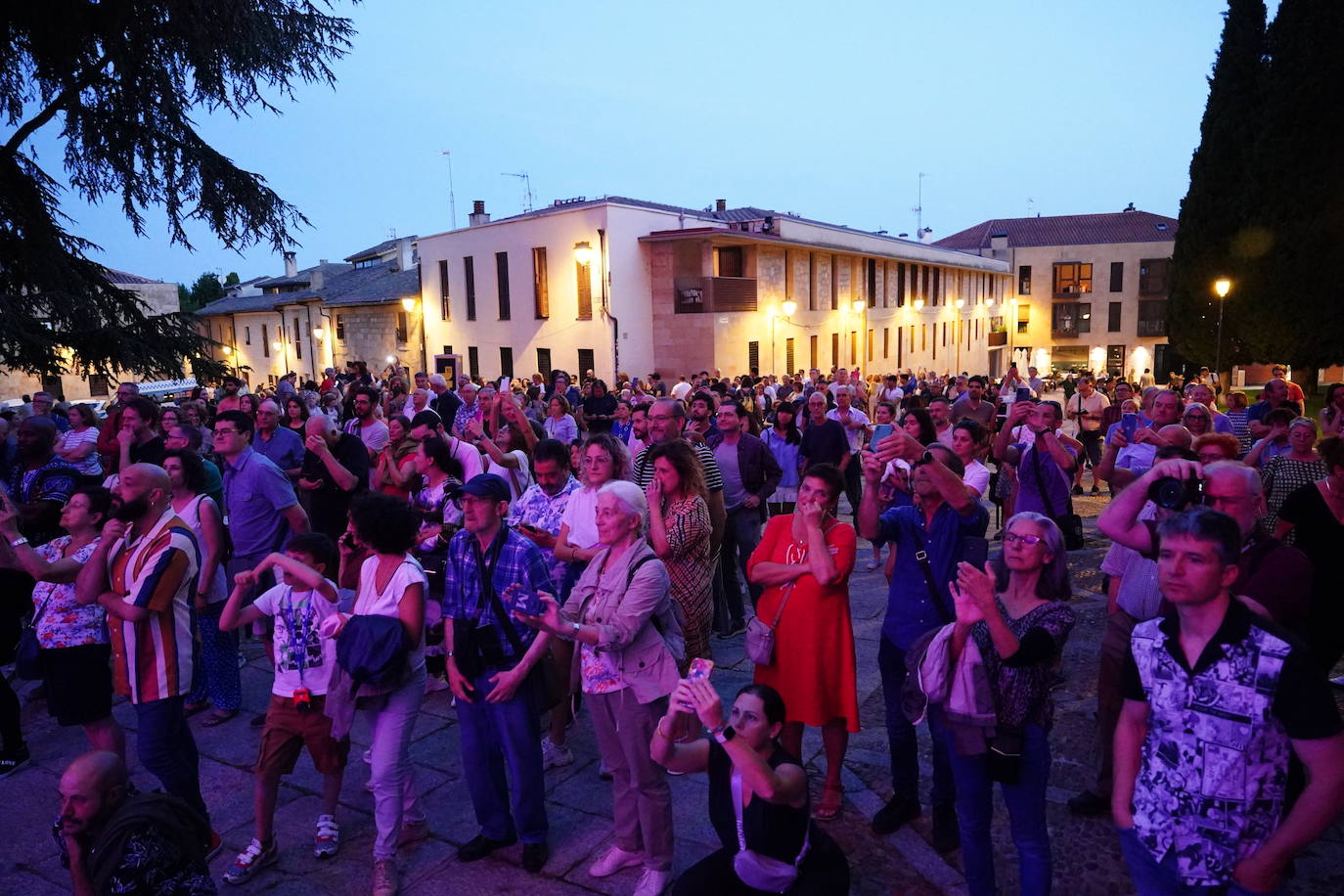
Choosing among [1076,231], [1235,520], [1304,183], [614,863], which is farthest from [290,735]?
[1076,231]

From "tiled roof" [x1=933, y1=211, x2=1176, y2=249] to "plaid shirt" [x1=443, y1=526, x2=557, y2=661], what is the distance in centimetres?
5110

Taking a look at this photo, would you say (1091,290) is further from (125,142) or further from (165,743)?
(165,743)

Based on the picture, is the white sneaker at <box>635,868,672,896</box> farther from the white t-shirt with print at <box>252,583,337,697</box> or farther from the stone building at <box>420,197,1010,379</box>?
the stone building at <box>420,197,1010,379</box>

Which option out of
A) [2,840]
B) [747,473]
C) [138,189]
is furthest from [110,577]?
[138,189]

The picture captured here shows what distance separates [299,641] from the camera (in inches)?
151

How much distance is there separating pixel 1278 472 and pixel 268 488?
632 cm

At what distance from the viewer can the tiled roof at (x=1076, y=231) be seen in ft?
169

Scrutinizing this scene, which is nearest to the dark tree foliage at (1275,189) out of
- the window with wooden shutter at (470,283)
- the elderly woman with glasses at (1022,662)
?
the window with wooden shutter at (470,283)

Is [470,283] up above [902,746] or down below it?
above

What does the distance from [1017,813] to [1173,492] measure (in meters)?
1.26

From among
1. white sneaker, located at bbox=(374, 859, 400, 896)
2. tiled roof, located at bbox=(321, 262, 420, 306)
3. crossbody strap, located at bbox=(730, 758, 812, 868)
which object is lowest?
white sneaker, located at bbox=(374, 859, 400, 896)

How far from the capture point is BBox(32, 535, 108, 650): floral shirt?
405 centimetres

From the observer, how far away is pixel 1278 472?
5375mm

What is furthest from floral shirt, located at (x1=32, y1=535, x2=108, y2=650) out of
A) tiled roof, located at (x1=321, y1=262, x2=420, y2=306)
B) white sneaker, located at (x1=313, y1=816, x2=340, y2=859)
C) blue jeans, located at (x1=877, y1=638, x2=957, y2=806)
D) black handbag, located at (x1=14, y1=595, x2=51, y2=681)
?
tiled roof, located at (x1=321, y1=262, x2=420, y2=306)
